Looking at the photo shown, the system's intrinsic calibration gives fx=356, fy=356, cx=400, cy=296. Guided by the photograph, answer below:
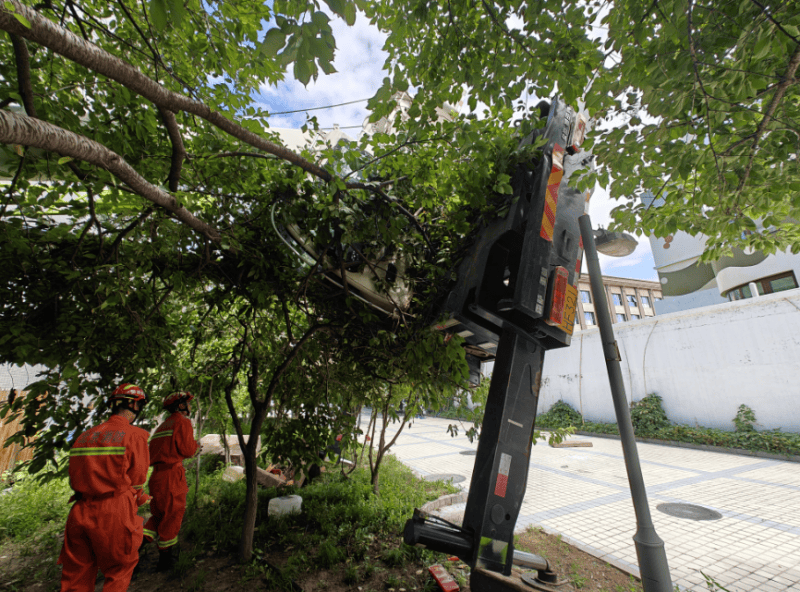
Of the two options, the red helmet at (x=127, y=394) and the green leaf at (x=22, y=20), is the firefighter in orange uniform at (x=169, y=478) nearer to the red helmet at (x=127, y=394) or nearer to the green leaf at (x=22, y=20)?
the red helmet at (x=127, y=394)

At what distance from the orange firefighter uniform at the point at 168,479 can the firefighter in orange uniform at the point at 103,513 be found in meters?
1.07

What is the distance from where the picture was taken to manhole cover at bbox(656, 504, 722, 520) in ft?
20.8

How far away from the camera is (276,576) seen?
396 cm

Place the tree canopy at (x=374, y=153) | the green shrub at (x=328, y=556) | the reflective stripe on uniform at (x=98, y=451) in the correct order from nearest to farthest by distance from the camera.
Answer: the tree canopy at (x=374, y=153), the reflective stripe on uniform at (x=98, y=451), the green shrub at (x=328, y=556)

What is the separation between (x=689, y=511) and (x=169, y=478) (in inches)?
345

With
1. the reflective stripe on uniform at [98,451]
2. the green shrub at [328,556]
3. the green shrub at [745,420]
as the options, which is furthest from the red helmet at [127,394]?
the green shrub at [745,420]

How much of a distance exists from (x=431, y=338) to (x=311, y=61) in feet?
7.64

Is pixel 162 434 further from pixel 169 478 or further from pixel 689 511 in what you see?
pixel 689 511

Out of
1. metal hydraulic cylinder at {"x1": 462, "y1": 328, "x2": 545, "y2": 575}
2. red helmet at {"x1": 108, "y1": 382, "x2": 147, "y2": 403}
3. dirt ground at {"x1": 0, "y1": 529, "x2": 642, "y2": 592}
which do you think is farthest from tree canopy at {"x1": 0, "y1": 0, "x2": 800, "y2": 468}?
dirt ground at {"x1": 0, "y1": 529, "x2": 642, "y2": 592}

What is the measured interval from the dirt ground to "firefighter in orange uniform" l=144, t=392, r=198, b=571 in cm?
36

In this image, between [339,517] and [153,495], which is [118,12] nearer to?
[153,495]

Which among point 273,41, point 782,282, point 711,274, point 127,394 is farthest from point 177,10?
point 711,274

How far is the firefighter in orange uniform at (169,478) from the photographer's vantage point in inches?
171

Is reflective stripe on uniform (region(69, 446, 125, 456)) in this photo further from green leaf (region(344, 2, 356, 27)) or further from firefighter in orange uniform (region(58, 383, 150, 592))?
green leaf (region(344, 2, 356, 27))
